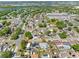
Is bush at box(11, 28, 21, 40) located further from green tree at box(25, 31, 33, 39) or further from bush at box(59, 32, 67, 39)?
bush at box(59, 32, 67, 39)

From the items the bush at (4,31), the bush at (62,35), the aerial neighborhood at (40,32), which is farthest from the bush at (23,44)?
the bush at (62,35)

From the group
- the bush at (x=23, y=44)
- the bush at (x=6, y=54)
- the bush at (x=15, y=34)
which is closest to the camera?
the bush at (x=6, y=54)

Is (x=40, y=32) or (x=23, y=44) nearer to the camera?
(x=23, y=44)

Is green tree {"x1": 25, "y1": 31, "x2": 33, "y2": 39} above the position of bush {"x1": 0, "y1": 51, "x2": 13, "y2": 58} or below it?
above

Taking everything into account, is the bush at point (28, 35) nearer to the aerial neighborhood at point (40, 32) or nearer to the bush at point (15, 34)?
the aerial neighborhood at point (40, 32)

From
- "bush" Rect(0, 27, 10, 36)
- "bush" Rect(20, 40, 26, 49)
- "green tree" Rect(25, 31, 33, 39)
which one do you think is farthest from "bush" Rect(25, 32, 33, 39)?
"bush" Rect(0, 27, 10, 36)

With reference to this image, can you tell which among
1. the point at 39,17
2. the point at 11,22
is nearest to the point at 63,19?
the point at 39,17

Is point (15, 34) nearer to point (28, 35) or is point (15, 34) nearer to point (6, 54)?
point (28, 35)

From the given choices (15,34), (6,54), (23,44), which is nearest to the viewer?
(6,54)

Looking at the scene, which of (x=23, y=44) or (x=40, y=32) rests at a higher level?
(x=40, y=32)

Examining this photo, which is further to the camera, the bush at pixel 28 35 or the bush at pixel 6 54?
the bush at pixel 28 35

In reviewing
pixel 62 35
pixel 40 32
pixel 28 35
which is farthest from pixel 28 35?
pixel 62 35

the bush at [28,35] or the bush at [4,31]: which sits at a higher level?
the bush at [4,31]

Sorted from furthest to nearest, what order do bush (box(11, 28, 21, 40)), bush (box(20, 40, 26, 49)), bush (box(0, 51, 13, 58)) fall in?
1. bush (box(11, 28, 21, 40))
2. bush (box(20, 40, 26, 49))
3. bush (box(0, 51, 13, 58))
